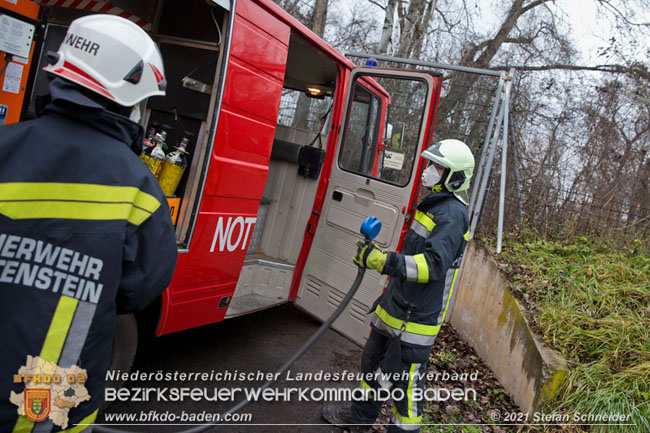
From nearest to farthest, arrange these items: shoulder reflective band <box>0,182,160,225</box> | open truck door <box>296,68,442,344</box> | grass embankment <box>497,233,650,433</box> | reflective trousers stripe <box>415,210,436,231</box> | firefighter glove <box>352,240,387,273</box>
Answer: shoulder reflective band <box>0,182,160,225</box>
firefighter glove <box>352,240,387,273</box>
reflective trousers stripe <box>415,210,436,231</box>
grass embankment <box>497,233,650,433</box>
open truck door <box>296,68,442,344</box>

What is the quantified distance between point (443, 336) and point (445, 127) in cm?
302

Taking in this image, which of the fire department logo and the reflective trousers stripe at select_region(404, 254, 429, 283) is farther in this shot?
the reflective trousers stripe at select_region(404, 254, 429, 283)

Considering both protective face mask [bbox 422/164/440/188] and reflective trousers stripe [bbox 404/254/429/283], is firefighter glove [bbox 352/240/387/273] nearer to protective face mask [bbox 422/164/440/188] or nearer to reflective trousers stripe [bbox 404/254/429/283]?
reflective trousers stripe [bbox 404/254/429/283]

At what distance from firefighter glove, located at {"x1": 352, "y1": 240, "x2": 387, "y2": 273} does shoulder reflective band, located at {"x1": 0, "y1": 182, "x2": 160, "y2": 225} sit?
5.20 ft

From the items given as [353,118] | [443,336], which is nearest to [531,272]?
[443,336]

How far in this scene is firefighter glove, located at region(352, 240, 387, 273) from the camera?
263cm

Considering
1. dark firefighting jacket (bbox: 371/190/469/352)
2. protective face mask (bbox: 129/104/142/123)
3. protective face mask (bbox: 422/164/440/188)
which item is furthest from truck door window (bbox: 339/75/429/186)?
protective face mask (bbox: 129/104/142/123)

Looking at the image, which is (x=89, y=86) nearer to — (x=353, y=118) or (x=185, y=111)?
(x=185, y=111)

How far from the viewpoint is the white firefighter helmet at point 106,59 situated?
130 centimetres

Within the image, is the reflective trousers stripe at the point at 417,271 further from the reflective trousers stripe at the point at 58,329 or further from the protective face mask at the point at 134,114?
the reflective trousers stripe at the point at 58,329

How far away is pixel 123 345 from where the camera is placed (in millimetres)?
2594

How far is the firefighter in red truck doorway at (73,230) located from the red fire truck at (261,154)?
4.31ft

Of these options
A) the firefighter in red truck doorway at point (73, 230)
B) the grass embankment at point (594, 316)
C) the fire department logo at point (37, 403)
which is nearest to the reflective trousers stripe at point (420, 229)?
the grass embankment at point (594, 316)

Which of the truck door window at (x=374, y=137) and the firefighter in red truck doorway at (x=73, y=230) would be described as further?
the truck door window at (x=374, y=137)
